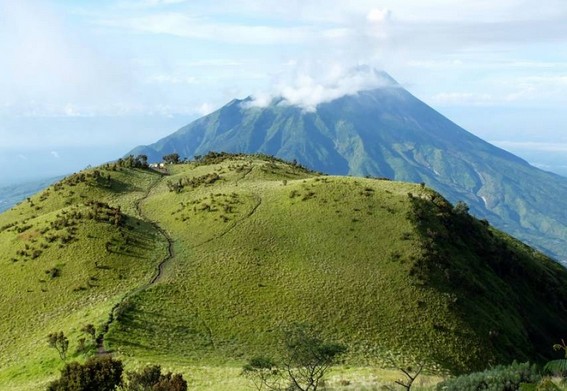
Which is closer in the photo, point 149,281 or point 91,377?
point 91,377

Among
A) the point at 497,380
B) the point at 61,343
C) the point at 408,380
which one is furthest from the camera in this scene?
the point at 61,343

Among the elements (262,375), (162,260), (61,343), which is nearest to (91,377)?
(262,375)

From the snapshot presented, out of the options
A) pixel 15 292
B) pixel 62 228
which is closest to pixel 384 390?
pixel 15 292

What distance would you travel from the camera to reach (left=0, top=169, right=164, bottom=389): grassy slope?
47.5 metres

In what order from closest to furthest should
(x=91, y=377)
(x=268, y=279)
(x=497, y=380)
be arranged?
(x=497, y=380) < (x=91, y=377) < (x=268, y=279)

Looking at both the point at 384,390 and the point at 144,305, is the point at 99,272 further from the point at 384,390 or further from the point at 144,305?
the point at 384,390

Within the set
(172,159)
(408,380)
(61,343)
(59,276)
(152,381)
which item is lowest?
(408,380)

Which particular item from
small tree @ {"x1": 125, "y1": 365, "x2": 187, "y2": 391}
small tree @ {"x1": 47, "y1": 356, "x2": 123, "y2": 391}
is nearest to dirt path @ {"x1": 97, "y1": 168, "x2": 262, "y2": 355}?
small tree @ {"x1": 47, "y1": 356, "x2": 123, "y2": 391}

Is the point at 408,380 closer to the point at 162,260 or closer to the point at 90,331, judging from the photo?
the point at 90,331

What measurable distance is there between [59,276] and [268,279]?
23.3 metres

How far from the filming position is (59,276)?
59.4 m

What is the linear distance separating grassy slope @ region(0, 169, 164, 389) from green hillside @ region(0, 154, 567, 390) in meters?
0.21

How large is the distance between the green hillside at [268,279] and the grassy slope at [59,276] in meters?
0.21

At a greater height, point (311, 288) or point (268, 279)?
point (268, 279)
